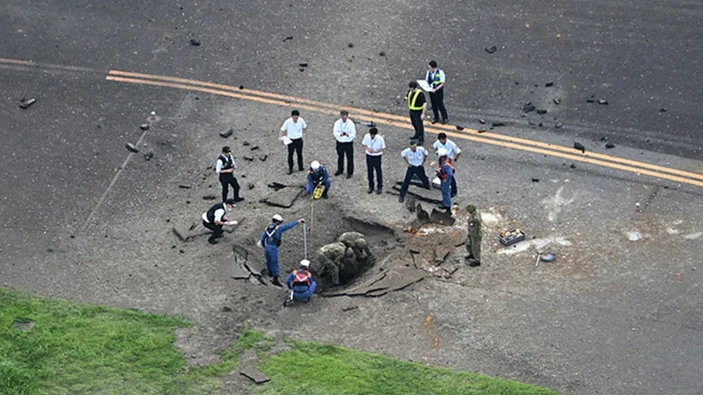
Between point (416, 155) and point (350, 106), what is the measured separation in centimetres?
374

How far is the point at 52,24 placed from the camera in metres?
31.7

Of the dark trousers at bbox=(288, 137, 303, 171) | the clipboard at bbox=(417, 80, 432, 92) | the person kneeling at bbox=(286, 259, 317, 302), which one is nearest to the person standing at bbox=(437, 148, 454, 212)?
the clipboard at bbox=(417, 80, 432, 92)

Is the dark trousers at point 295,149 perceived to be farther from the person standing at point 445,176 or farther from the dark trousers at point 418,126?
the person standing at point 445,176

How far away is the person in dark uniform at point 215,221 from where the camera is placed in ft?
80.4

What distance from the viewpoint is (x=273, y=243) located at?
77.9 ft

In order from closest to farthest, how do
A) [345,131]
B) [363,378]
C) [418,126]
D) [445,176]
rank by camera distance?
Answer: [363,378] → [445,176] → [345,131] → [418,126]

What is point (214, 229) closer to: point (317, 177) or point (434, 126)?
point (317, 177)

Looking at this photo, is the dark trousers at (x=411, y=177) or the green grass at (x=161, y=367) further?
the dark trousers at (x=411, y=177)

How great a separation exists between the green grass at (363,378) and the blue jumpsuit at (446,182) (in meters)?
5.07

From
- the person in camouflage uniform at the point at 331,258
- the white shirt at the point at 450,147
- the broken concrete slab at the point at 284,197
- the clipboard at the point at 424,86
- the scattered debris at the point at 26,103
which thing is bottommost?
the person in camouflage uniform at the point at 331,258

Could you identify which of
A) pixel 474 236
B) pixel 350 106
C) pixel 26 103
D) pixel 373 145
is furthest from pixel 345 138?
pixel 26 103

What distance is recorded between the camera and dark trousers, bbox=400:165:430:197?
25922 mm

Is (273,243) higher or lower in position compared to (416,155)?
lower

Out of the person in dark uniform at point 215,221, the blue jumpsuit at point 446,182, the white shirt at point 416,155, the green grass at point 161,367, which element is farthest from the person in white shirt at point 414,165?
the green grass at point 161,367
